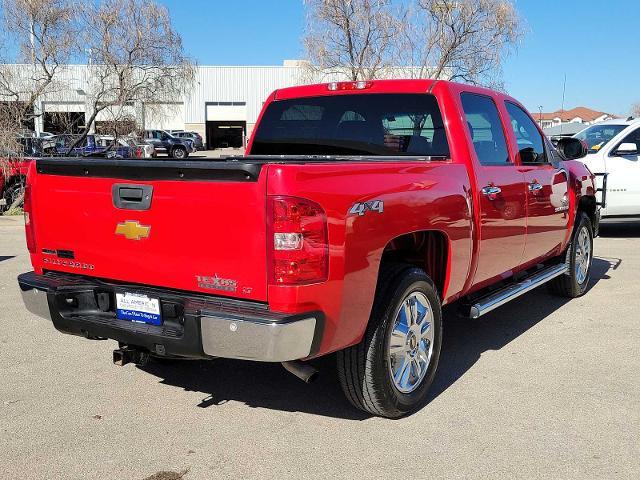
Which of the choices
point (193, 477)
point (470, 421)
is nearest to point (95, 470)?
point (193, 477)

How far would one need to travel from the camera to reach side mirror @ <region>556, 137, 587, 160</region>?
6.38 m

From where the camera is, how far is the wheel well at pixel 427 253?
4.05 meters

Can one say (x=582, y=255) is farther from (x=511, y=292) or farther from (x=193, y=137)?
(x=193, y=137)

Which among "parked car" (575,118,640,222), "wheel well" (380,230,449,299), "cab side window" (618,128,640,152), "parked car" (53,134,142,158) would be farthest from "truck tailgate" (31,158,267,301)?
"parked car" (53,134,142,158)

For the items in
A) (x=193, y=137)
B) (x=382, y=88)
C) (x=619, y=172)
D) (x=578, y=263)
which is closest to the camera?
(x=382, y=88)

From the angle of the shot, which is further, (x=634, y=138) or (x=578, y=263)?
(x=634, y=138)

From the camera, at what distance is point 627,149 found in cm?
1014

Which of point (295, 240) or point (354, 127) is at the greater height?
point (354, 127)

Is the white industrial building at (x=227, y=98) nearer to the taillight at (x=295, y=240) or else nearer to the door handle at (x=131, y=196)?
the door handle at (x=131, y=196)

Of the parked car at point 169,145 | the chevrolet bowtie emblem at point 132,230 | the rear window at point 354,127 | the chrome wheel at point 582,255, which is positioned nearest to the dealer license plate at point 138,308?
the chevrolet bowtie emblem at point 132,230

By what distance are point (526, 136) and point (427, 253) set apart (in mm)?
2032

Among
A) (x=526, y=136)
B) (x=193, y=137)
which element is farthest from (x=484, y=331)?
(x=193, y=137)

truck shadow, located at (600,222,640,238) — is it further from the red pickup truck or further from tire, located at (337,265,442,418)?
tire, located at (337,265,442,418)

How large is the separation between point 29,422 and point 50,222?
1.16m
